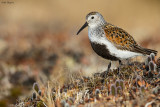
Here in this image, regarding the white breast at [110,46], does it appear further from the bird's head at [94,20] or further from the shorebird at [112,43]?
the bird's head at [94,20]

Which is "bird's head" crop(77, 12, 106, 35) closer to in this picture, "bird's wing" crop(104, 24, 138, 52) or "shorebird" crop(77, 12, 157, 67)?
"shorebird" crop(77, 12, 157, 67)

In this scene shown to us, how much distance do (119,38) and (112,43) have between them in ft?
0.71

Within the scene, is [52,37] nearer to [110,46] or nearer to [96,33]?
[96,33]

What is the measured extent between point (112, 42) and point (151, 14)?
12.7 meters

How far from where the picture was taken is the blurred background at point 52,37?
887 centimetres

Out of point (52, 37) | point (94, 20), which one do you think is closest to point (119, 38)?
point (94, 20)

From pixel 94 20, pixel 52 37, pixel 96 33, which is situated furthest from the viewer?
pixel 52 37

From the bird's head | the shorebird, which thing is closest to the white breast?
the shorebird

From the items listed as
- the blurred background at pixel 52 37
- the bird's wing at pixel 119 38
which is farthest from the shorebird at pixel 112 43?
the blurred background at pixel 52 37

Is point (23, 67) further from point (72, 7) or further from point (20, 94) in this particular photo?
point (72, 7)

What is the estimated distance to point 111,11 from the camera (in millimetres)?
18578

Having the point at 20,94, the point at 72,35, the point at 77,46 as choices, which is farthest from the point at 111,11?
the point at 20,94

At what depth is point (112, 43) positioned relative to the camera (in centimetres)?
631

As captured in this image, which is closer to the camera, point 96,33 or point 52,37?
point 96,33
